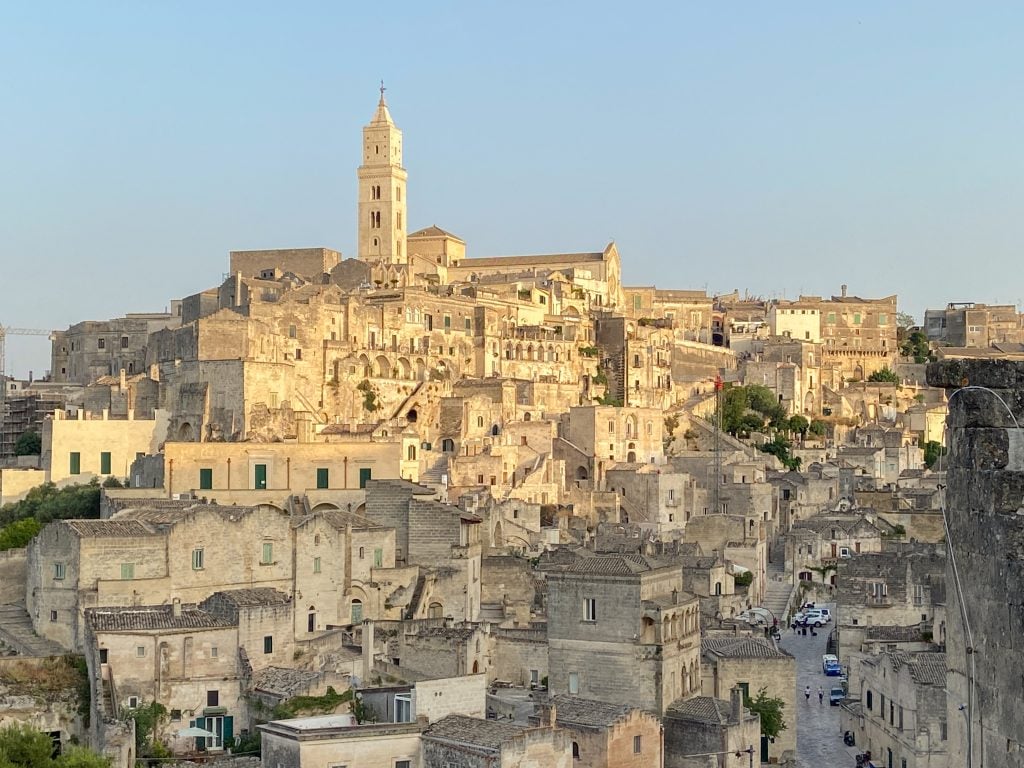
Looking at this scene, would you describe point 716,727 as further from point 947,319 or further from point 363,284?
point 947,319

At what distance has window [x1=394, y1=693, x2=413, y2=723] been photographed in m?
26.1

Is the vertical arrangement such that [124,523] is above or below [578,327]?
below

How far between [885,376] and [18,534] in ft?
215

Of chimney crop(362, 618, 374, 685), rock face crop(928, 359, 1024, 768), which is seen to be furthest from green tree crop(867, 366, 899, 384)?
rock face crop(928, 359, 1024, 768)

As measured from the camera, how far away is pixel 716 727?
28625mm

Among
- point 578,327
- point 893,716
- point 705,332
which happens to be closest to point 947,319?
point 705,332

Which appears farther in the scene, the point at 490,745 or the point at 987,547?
the point at 490,745

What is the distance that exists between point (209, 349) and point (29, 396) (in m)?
13.0

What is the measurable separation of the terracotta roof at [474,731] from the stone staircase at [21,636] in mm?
10814

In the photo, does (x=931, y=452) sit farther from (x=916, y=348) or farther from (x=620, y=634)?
(x=620, y=634)

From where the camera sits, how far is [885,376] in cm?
9488

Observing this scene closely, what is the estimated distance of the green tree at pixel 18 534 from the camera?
3997 centimetres

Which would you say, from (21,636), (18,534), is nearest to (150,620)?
(21,636)

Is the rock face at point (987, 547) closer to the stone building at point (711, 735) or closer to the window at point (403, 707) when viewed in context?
the window at point (403, 707)
